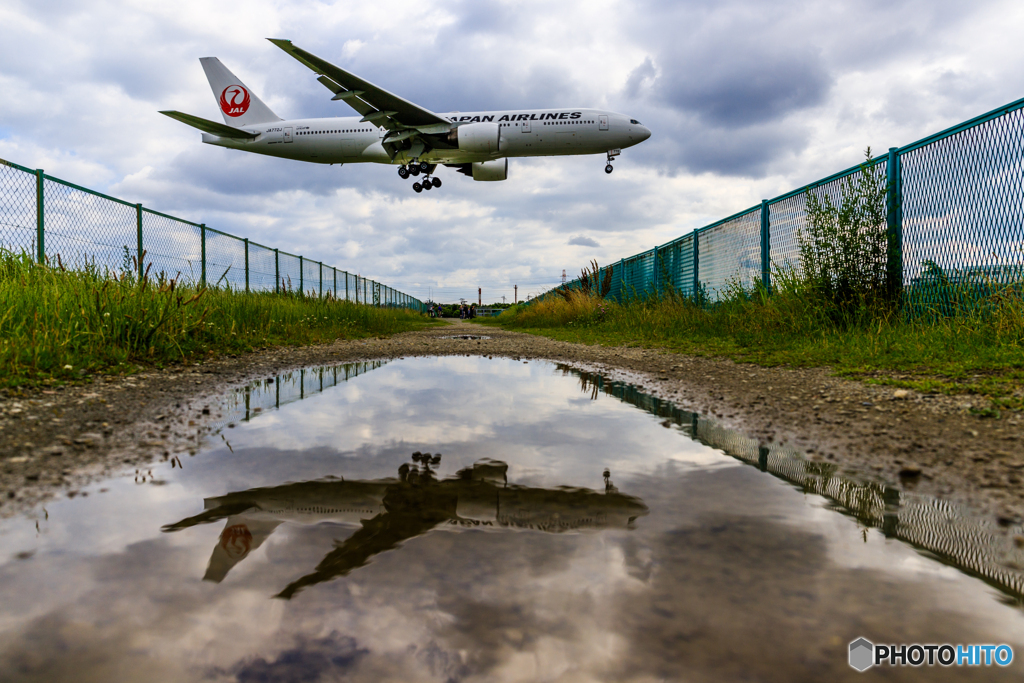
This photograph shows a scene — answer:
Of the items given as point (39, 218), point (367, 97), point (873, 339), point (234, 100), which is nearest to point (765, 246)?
point (873, 339)

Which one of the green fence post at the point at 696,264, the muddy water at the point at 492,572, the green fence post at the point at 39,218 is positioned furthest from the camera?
the green fence post at the point at 696,264

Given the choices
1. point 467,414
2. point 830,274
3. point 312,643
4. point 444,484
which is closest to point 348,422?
point 467,414

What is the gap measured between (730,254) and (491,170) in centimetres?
1204

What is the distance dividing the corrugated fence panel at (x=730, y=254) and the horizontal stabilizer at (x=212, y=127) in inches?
783

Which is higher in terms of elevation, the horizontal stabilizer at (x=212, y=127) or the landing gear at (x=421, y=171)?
the horizontal stabilizer at (x=212, y=127)

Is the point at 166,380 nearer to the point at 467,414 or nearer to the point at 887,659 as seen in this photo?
the point at 467,414

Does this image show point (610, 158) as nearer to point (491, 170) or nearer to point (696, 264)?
point (491, 170)

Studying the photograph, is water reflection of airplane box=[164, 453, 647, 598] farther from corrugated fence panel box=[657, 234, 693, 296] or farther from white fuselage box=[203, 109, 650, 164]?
white fuselage box=[203, 109, 650, 164]

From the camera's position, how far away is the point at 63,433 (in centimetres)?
196

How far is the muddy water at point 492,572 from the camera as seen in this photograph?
2.34 ft

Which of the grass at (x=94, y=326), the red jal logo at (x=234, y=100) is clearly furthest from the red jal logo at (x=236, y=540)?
the red jal logo at (x=234, y=100)

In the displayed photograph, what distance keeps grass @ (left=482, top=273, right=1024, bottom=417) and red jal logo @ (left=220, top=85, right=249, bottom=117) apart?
2511 centimetres

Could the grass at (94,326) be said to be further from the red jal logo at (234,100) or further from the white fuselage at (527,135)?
the red jal logo at (234,100)

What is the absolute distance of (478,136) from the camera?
16.1 metres
